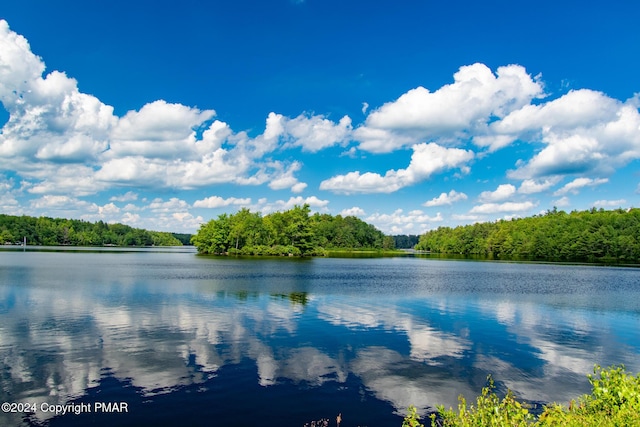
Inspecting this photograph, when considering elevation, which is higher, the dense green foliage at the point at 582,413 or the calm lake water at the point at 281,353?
the dense green foliage at the point at 582,413

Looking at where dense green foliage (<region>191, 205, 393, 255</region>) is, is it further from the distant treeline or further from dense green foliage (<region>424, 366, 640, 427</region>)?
dense green foliage (<region>424, 366, 640, 427</region>)

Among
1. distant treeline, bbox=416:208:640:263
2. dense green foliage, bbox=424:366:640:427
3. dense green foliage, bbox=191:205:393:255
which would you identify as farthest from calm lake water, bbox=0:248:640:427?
distant treeline, bbox=416:208:640:263

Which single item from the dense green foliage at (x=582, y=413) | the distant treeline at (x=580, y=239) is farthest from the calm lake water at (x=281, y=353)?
the distant treeline at (x=580, y=239)

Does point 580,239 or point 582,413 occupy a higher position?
point 580,239

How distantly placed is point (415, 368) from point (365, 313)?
1263cm

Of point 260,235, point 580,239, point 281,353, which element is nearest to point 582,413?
point 281,353

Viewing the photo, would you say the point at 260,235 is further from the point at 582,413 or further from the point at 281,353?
the point at 582,413

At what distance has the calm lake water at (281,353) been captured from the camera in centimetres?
1360

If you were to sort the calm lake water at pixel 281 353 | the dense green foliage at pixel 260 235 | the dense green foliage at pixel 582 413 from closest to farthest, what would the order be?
the dense green foliage at pixel 582 413 < the calm lake water at pixel 281 353 < the dense green foliage at pixel 260 235

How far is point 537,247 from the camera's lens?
16475cm

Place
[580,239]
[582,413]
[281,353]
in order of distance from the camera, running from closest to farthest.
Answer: [582,413]
[281,353]
[580,239]

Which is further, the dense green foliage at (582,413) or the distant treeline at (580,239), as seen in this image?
the distant treeline at (580,239)

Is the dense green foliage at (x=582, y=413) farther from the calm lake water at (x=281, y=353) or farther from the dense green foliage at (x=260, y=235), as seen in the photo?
the dense green foliage at (x=260, y=235)

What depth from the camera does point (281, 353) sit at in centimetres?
1931
